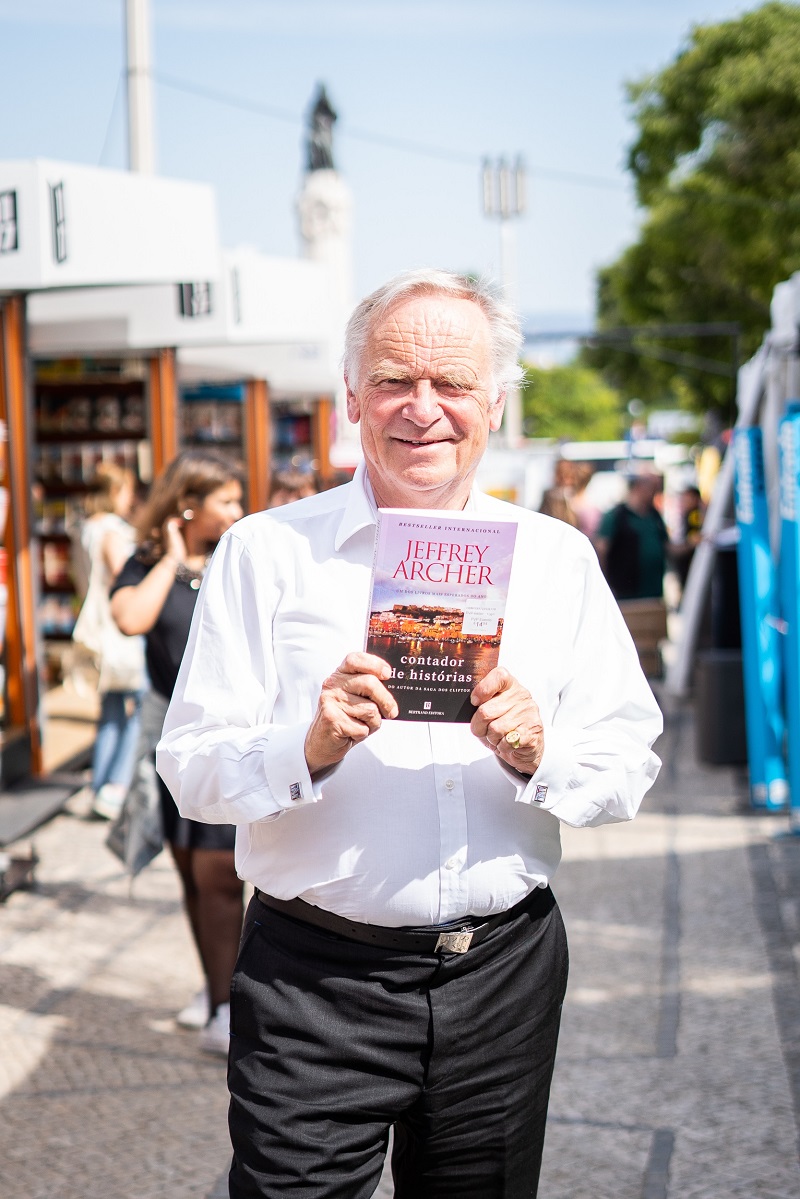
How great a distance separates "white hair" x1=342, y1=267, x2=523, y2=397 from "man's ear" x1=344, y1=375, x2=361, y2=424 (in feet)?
0.04

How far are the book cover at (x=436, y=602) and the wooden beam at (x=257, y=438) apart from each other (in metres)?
10.6

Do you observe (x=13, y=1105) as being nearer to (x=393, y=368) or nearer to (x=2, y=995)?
(x=2, y=995)

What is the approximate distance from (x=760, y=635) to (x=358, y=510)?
552 centimetres

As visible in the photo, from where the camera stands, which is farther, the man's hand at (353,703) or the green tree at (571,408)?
the green tree at (571,408)

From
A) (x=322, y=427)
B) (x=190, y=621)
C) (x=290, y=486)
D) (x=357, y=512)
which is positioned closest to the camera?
(x=357, y=512)

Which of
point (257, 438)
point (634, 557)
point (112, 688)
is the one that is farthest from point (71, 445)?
point (634, 557)

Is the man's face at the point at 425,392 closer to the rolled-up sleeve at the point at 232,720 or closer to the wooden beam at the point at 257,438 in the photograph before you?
the rolled-up sleeve at the point at 232,720

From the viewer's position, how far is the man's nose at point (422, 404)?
2.14 metres

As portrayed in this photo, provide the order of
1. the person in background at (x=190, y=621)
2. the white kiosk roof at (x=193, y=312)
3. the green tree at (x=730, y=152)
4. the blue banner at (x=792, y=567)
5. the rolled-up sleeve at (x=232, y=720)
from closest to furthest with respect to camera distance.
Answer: the rolled-up sleeve at (x=232, y=720)
the person in background at (x=190, y=621)
the blue banner at (x=792, y=567)
the white kiosk roof at (x=193, y=312)
the green tree at (x=730, y=152)

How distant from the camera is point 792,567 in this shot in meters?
6.41

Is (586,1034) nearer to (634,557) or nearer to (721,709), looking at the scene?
(721,709)

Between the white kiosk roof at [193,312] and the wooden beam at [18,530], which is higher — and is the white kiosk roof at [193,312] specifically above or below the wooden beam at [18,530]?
above

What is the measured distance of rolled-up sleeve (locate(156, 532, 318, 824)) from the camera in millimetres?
2047

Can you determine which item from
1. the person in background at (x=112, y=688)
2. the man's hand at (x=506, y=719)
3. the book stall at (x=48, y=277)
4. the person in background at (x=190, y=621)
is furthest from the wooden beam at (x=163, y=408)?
the man's hand at (x=506, y=719)
